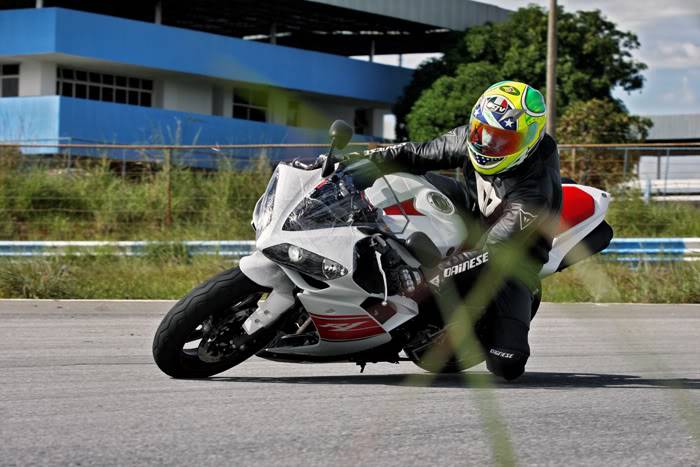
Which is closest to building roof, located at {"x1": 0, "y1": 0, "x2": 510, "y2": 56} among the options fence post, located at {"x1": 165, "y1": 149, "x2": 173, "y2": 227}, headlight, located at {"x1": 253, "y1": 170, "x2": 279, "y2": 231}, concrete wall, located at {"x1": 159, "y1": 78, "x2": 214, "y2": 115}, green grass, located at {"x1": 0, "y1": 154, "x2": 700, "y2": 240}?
concrete wall, located at {"x1": 159, "y1": 78, "x2": 214, "y2": 115}

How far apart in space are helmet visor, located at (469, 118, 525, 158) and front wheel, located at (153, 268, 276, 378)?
4.42 feet

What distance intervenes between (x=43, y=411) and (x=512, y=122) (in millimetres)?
2692

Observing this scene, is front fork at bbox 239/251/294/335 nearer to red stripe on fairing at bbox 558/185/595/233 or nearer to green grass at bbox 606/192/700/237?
red stripe on fairing at bbox 558/185/595/233

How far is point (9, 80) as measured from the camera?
3947 centimetres

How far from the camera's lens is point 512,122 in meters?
5.95

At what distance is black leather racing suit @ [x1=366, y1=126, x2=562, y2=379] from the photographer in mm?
Answer: 5934

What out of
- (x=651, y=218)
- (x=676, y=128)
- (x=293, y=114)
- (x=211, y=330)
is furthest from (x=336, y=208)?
(x=676, y=128)

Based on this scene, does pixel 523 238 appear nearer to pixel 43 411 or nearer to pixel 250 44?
pixel 43 411

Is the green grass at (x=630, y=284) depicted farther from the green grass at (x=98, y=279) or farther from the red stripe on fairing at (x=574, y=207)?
the red stripe on fairing at (x=574, y=207)

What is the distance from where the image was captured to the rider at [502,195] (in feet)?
19.4

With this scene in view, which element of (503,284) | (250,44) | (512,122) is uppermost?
(250,44)

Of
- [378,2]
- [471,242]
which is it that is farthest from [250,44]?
[471,242]

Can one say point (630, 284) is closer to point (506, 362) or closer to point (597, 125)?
point (506, 362)

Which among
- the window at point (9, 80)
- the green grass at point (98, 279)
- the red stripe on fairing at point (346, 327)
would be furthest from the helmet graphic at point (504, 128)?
the window at point (9, 80)
